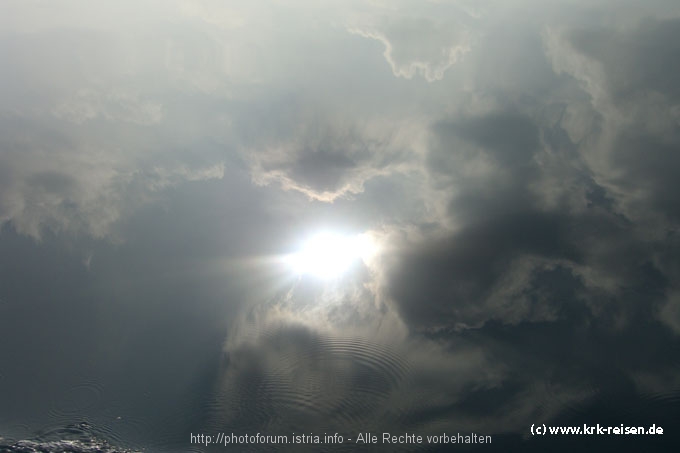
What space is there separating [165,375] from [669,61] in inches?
726

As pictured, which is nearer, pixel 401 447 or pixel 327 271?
pixel 401 447

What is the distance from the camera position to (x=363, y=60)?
59.4 ft

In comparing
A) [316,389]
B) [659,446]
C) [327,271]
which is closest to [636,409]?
[659,446]

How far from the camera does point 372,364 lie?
340 inches

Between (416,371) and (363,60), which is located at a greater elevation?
(363,60)

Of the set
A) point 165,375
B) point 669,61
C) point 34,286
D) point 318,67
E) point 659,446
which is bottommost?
point 659,446

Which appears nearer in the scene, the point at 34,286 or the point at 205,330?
the point at 205,330

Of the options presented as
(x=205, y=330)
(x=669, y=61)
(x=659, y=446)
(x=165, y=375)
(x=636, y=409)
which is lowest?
(x=659, y=446)

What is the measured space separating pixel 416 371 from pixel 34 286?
8.36 m

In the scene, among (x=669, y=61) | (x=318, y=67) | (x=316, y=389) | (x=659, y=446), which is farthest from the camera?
(x=318, y=67)

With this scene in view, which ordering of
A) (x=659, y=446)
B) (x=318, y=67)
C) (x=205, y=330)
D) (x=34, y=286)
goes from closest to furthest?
(x=659, y=446) < (x=205, y=330) < (x=34, y=286) < (x=318, y=67)

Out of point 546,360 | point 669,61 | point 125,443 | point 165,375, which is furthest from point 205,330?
point 669,61

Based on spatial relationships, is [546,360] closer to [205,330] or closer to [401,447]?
[401,447]

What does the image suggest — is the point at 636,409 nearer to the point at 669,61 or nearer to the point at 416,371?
the point at 416,371
